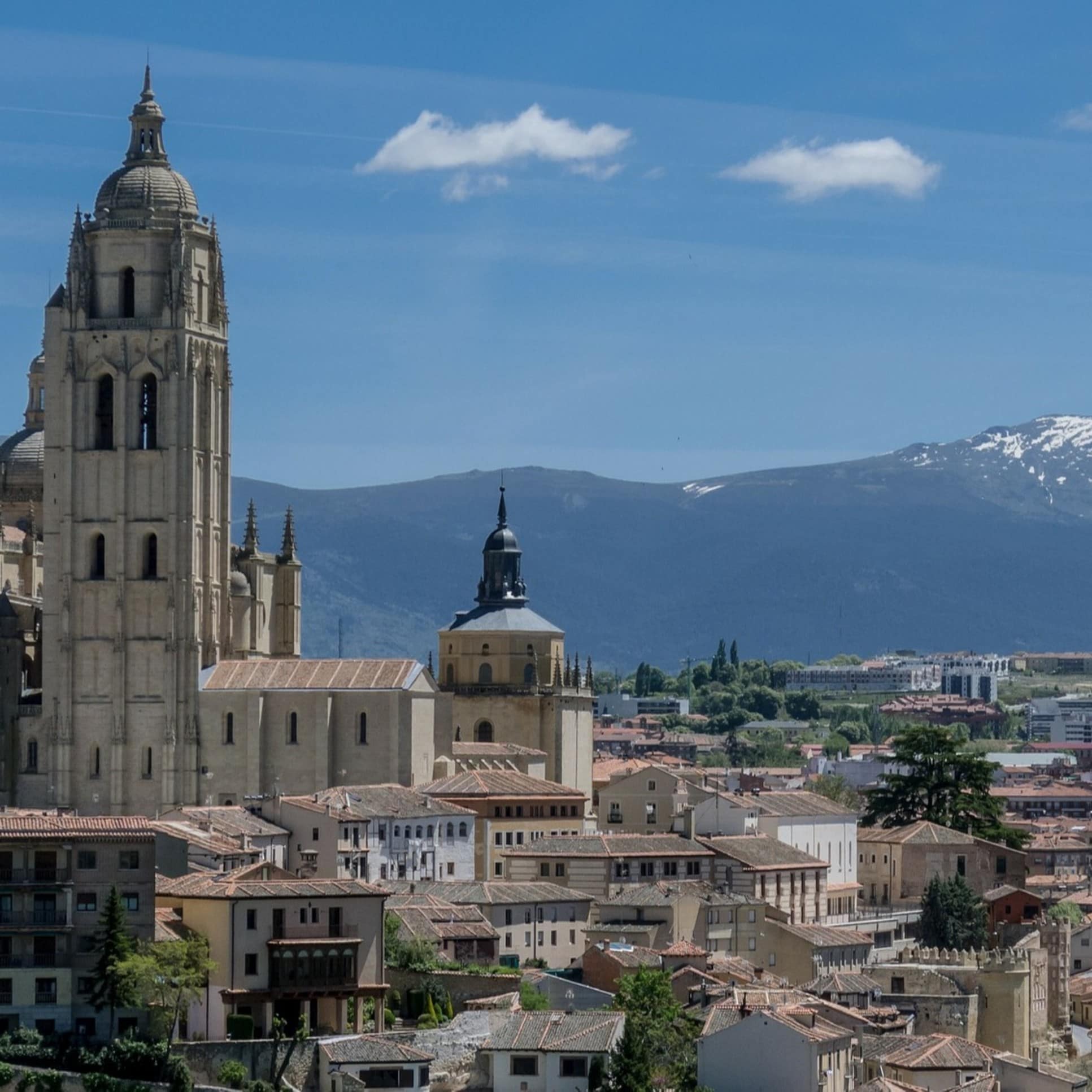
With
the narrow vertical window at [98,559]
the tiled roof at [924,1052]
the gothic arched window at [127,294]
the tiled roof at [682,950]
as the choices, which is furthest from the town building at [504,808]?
the tiled roof at [924,1052]

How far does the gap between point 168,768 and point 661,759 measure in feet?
182

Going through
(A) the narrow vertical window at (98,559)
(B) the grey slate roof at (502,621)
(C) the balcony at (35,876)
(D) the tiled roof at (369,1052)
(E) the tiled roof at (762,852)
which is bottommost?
(D) the tiled roof at (369,1052)

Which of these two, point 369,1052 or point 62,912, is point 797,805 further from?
point 62,912

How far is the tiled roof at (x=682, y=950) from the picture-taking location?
7262 cm

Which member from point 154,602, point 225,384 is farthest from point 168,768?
point 225,384

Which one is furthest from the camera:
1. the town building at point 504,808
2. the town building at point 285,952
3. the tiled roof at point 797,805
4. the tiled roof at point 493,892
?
the tiled roof at point 797,805

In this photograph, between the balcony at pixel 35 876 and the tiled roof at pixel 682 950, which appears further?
the tiled roof at pixel 682 950

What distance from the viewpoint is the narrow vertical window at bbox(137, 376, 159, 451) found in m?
95.8

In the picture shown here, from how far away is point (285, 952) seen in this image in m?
62.8

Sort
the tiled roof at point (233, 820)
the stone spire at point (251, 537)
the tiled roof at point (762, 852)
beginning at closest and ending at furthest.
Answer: the tiled roof at point (233, 820), the tiled roof at point (762, 852), the stone spire at point (251, 537)

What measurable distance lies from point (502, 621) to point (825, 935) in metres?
27.1

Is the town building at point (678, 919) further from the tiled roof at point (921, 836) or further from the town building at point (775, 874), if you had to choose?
the tiled roof at point (921, 836)

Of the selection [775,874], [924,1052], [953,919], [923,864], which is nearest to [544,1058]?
[924,1052]

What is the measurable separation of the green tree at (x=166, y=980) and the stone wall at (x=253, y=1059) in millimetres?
577
